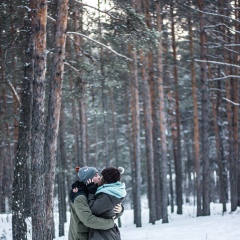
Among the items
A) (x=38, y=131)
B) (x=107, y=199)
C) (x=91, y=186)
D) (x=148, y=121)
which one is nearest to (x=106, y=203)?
(x=107, y=199)

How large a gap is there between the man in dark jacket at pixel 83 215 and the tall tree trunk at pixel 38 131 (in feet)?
16.4

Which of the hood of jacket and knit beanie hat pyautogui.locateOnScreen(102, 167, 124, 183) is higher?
knit beanie hat pyautogui.locateOnScreen(102, 167, 124, 183)

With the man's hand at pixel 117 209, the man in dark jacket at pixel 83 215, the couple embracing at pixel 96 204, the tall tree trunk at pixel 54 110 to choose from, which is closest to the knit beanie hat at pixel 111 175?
the couple embracing at pixel 96 204

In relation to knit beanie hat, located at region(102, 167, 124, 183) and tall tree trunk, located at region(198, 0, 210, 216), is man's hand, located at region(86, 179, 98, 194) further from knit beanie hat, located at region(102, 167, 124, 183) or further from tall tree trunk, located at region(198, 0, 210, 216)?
tall tree trunk, located at region(198, 0, 210, 216)

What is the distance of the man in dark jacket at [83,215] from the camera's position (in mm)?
4336

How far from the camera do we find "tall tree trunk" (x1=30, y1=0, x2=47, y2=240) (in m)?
9.41

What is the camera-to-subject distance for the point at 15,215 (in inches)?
446

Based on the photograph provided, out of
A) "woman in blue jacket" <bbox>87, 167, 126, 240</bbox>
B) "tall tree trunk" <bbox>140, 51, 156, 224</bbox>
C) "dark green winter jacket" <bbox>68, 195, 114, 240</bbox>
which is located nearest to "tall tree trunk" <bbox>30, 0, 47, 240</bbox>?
"dark green winter jacket" <bbox>68, 195, 114, 240</bbox>

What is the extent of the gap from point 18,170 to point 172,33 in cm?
1470

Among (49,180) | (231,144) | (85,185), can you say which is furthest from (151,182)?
(85,185)

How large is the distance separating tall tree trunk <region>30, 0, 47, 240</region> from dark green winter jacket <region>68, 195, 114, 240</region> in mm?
4997

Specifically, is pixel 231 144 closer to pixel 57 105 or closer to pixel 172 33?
pixel 172 33

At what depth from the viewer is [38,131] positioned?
31.6 feet

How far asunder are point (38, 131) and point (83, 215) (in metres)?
5.52
